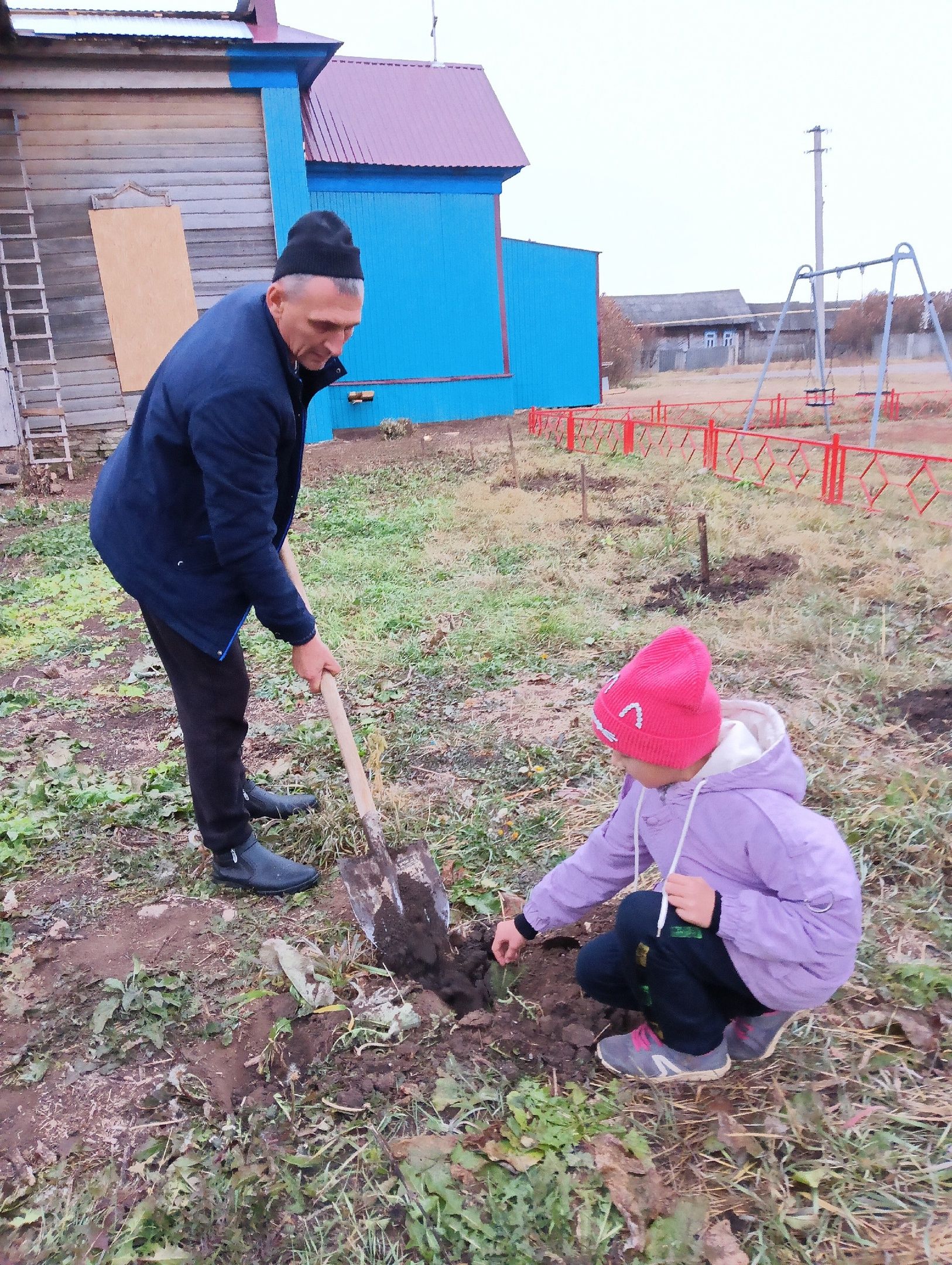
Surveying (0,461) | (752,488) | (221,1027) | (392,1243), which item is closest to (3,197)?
(0,461)

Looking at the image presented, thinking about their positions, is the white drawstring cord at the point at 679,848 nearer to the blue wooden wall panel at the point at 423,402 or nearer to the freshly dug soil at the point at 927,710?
the freshly dug soil at the point at 927,710

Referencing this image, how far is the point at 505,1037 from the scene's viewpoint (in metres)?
2.02

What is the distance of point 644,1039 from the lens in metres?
1.93

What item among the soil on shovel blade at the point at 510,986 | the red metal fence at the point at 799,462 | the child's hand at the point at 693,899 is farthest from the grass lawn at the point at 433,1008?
the red metal fence at the point at 799,462

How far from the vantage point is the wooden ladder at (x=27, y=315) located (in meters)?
9.77

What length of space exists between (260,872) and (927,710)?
9.03 feet

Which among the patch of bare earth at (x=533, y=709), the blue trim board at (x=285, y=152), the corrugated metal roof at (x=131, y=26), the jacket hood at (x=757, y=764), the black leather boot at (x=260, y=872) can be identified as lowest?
the black leather boot at (x=260, y=872)

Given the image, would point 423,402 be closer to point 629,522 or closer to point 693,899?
point 629,522

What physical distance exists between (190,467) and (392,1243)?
178 cm

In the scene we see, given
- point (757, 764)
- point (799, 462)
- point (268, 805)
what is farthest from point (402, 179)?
point (757, 764)

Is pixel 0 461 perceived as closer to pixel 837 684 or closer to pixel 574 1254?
pixel 837 684

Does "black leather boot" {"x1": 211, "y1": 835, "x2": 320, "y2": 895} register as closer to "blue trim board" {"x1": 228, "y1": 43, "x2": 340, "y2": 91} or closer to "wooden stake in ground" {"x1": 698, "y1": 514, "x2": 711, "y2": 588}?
"wooden stake in ground" {"x1": 698, "y1": 514, "x2": 711, "y2": 588}

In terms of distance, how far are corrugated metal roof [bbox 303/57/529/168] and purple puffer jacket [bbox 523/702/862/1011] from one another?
→ 14177mm

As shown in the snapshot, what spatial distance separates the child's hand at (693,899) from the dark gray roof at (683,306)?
4931 centimetres
